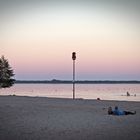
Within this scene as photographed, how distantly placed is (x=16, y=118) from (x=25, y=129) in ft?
14.5

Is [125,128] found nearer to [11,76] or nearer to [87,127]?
[87,127]

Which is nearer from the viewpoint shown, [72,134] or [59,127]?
[72,134]

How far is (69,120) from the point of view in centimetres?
1859

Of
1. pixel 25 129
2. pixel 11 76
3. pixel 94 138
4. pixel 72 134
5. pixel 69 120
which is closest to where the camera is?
pixel 94 138

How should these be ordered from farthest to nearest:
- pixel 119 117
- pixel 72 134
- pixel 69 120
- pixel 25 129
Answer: pixel 119 117 < pixel 69 120 < pixel 25 129 < pixel 72 134

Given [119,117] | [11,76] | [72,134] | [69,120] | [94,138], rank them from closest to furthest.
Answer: [94,138], [72,134], [69,120], [119,117], [11,76]

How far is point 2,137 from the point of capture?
13.1 m

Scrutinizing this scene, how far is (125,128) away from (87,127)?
1472 mm

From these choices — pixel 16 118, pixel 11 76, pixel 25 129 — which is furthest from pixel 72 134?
pixel 11 76

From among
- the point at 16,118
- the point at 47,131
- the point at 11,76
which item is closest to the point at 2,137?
the point at 47,131

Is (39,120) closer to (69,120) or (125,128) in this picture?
(69,120)

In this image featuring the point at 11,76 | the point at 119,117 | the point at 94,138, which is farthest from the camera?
the point at 11,76

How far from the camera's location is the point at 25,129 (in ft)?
50.1

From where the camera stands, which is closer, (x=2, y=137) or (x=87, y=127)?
(x=2, y=137)
